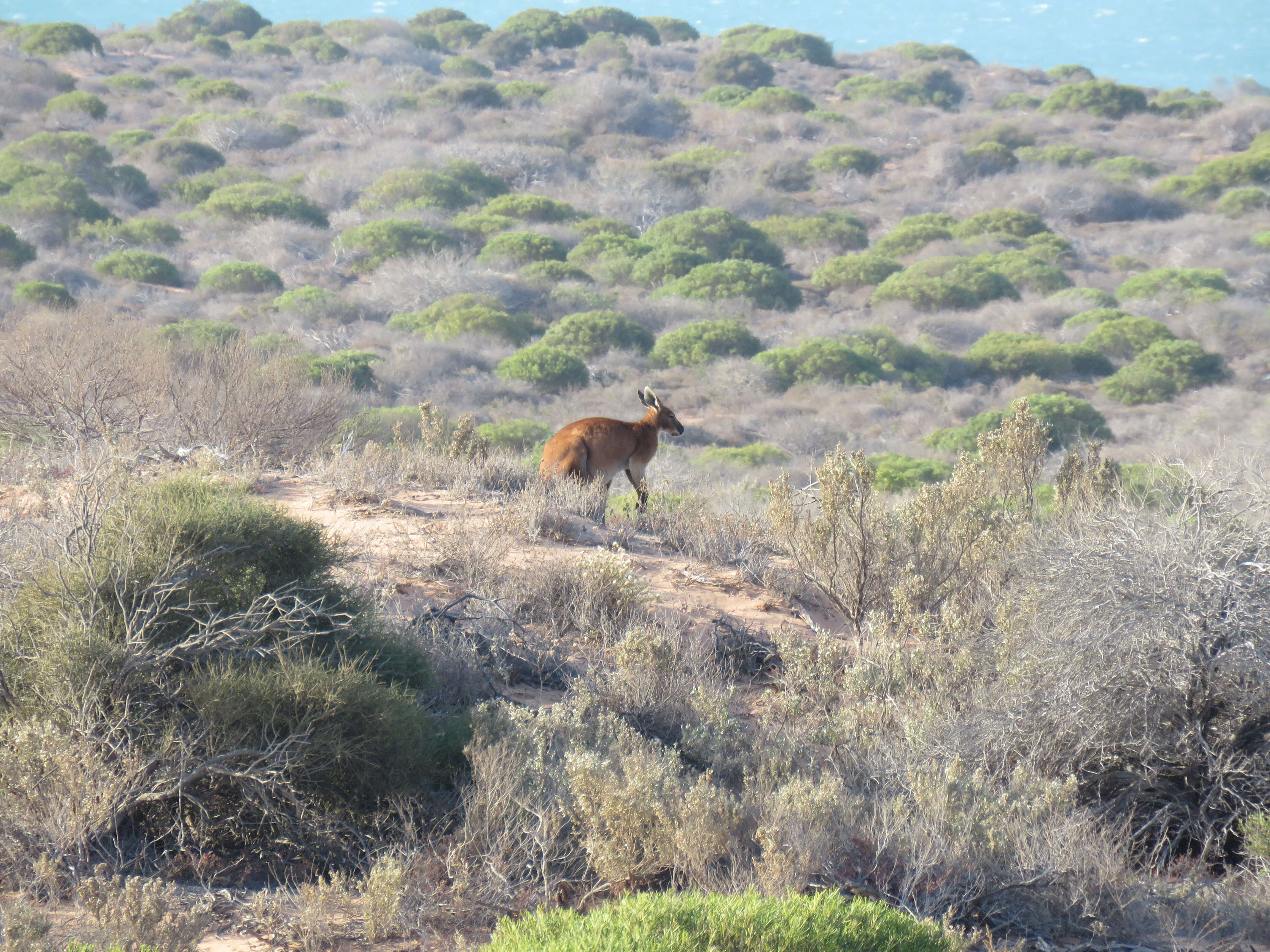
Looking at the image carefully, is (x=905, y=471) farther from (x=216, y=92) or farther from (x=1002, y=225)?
(x=216, y=92)

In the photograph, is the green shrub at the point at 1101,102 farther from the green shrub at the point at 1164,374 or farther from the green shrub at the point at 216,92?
the green shrub at the point at 216,92

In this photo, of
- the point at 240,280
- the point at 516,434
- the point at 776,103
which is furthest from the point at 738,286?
the point at 776,103

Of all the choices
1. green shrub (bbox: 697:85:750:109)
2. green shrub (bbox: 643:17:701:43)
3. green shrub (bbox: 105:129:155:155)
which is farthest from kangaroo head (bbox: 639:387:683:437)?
green shrub (bbox: 643:17:701:43)

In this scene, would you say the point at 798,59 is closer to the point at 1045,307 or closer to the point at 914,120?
the point at 914,120

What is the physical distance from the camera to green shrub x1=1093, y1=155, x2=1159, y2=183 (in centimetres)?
3155

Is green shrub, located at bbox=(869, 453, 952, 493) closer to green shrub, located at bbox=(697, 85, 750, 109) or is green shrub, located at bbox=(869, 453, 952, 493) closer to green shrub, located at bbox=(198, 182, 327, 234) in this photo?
green shrub, located at bbox=(198, 182, 327, 234)

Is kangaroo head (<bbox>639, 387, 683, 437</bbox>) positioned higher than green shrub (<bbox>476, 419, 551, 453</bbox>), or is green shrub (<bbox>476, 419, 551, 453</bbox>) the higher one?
kangaroo head (<bbox>639, 387, 683, 437</bbox>)

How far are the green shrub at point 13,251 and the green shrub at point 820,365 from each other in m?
14.8

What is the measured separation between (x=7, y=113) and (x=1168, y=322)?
105ft

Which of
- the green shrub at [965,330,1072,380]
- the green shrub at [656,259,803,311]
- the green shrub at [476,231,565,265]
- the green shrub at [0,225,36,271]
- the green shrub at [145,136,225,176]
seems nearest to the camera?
the green shrub at [0,225,36,271]

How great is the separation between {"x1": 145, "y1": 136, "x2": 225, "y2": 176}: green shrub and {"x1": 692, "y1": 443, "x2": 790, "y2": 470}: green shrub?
20358 millimetres

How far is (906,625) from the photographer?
5848mm

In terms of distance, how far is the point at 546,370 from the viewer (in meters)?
17.6

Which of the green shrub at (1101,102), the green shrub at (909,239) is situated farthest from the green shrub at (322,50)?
the green shrub at (1101,102)
